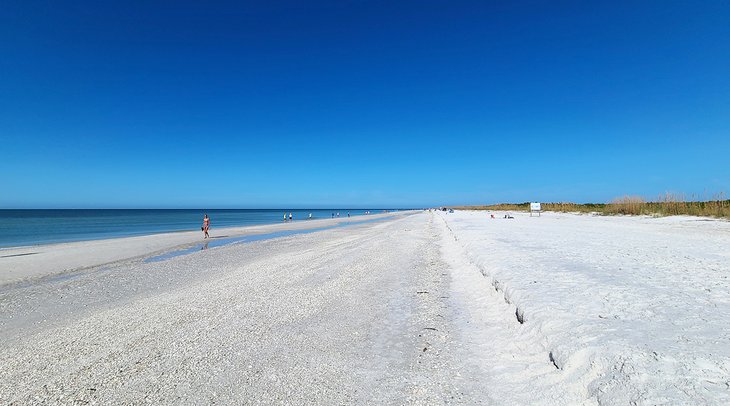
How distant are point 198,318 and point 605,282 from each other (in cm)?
737

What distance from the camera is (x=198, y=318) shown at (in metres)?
6.09

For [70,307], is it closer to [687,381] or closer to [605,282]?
[687,381]

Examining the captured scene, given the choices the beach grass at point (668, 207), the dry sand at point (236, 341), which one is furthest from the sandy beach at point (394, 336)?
the beach grass at point (668, 207)

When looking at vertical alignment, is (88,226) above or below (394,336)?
above

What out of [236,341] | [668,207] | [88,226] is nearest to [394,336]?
[236,341]

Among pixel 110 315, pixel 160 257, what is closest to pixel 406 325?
pixel 110 315

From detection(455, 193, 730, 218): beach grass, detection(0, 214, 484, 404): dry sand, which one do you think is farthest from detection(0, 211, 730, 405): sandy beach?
detection(455, 193, 730, 218): beach grass

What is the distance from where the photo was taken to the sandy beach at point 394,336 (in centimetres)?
347

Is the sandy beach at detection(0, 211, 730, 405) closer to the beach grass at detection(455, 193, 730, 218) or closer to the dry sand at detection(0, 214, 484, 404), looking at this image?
the dry sand at detection(0, 214, 484, 404)

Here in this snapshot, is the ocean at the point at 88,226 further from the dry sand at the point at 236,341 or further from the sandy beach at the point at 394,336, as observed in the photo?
the sandy beach at the point at 394,336

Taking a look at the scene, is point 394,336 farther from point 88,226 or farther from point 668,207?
point 88,226

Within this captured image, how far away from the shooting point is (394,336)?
17.3 feet

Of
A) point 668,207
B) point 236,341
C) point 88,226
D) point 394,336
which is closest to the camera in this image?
point 236,341

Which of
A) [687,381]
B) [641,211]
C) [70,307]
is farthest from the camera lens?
[641,211]
